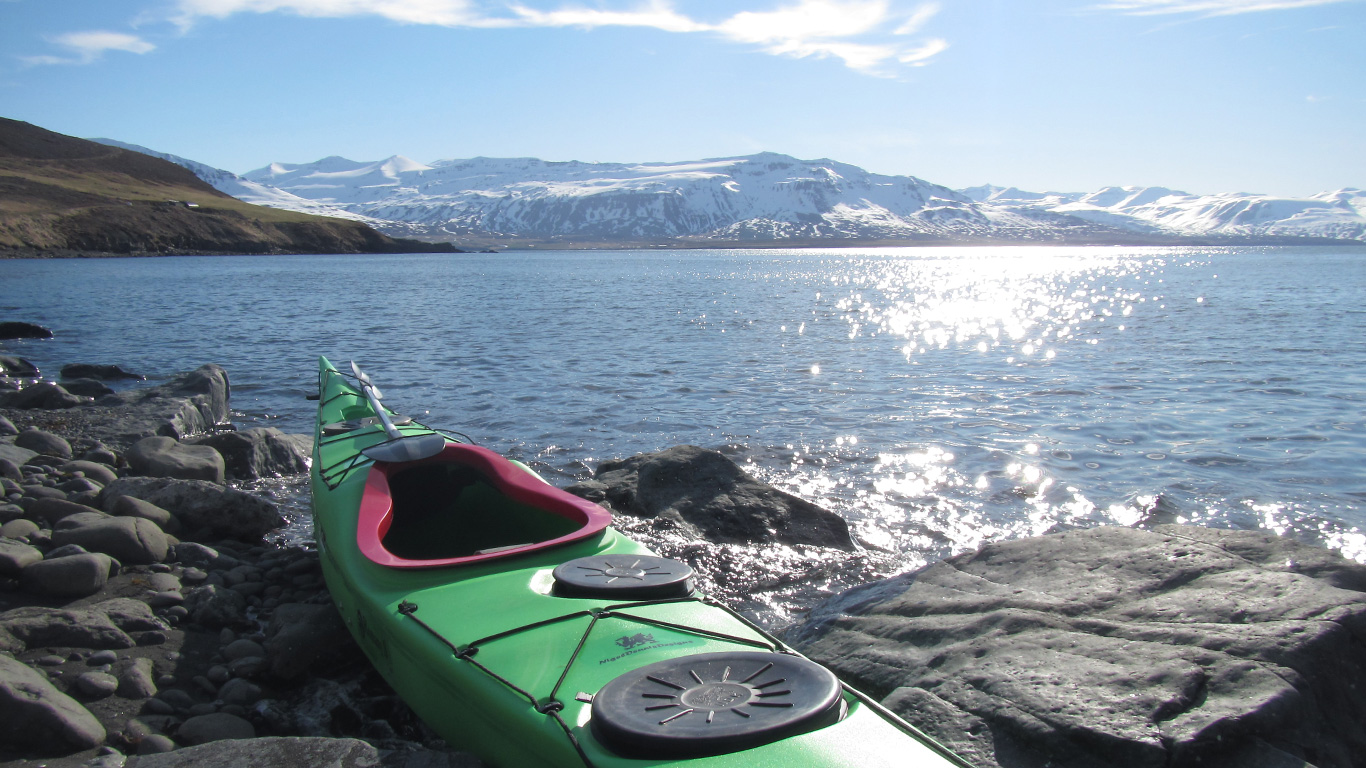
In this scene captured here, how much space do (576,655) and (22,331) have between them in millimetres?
27470

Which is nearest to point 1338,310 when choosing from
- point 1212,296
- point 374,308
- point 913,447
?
point 1212,296

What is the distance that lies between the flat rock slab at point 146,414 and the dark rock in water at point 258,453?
1613 mm

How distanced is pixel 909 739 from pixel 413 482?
4.91 meters

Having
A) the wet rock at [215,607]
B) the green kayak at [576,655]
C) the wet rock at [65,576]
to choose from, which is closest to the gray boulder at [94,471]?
the wet rock at [65,576]

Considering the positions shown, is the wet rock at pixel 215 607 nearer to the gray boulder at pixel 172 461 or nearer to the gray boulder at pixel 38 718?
the gray boulder at pixel 38 718

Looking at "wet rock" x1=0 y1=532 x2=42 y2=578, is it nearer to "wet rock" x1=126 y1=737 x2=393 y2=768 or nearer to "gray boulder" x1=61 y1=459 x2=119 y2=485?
"wet rock" x1=126 y1=737 x2=393 y2=768

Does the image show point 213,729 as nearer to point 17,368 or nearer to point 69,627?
point 69,627

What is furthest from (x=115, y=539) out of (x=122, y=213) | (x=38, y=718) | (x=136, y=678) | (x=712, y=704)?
(x=122, y=213)

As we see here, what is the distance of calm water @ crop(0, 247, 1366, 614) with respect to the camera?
962cm

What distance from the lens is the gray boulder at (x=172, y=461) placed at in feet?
29.5

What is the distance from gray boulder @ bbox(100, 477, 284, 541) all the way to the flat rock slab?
3.81 m

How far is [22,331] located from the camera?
23344mm

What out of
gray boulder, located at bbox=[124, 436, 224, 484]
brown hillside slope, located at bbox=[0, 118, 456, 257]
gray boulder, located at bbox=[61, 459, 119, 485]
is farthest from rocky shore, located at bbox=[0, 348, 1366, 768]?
brown hillside slope, located at bbox=[0, 118, 456, 257]

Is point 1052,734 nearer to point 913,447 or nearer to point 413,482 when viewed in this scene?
point 413,482
